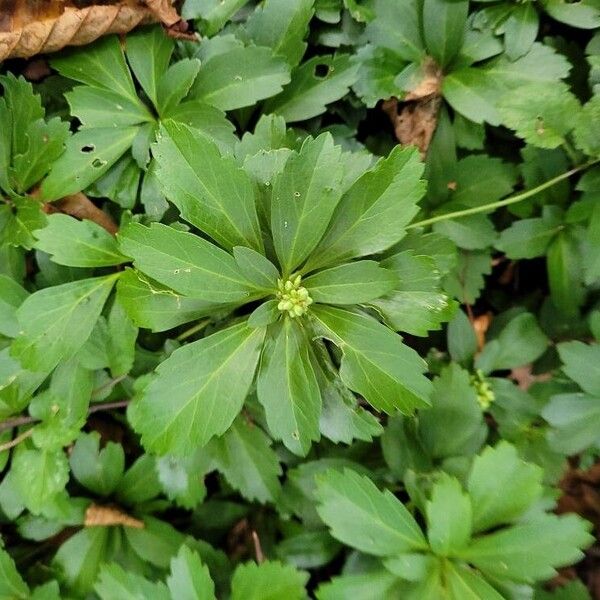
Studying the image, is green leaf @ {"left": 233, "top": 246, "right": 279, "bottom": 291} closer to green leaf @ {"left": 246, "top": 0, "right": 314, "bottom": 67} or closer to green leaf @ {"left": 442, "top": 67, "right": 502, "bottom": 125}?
green leaf @ {"left": 246, "top": 0, "right": 314, "bottom": 67}

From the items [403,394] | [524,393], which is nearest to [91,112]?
[403,394]

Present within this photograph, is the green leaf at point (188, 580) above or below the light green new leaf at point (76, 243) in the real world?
below

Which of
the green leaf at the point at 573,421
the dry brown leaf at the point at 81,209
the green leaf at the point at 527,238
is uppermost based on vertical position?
the dry brown leaf at the point at 81,209

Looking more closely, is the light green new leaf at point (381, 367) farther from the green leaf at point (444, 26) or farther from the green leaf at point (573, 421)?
the green leaf at point (444, 26)

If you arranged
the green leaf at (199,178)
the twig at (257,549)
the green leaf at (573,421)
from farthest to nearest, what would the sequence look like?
the twig at (257,549) < the green leaf at (573,421) < the green leaf at (199,178)

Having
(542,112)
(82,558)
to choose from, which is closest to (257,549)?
(82,558)

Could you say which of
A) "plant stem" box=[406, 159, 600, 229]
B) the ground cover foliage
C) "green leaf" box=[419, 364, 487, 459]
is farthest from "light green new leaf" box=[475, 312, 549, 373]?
"plant stem" box=[406, 159, 600, 229]

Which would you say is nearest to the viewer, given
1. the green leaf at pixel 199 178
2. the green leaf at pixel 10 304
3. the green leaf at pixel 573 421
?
the green leaf at pixel 199 178

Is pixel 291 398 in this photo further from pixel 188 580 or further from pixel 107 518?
pixel 107 518

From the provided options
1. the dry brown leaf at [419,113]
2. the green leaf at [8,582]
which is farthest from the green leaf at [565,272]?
the green leaf at [8,582]
